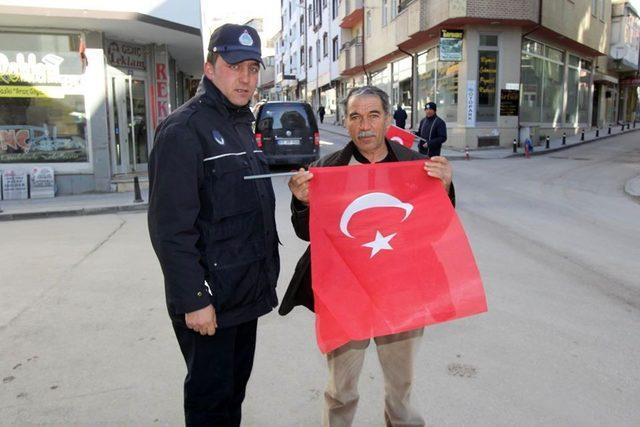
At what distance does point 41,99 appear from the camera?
505 inches

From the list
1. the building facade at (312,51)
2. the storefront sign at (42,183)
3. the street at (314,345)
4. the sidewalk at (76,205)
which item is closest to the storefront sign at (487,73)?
the sidewalk at (76,205)

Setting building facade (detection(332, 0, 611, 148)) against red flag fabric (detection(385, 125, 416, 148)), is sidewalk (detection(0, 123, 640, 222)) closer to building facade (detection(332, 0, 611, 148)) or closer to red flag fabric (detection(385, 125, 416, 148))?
red flag fabric (detection(385, 125, 416, 148))

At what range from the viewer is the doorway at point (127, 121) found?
561 inches

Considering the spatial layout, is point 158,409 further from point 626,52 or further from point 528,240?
point 626,52

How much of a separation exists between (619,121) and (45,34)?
4954cm

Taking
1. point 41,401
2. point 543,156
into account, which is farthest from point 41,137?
point 543,156

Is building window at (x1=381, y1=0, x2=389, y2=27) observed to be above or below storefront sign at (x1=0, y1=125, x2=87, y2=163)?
above

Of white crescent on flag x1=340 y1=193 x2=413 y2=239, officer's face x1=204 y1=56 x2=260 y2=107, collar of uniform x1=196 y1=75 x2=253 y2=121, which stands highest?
officer's face x1=204 y1=56 x2=260 y2=107

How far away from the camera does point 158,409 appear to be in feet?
10.7

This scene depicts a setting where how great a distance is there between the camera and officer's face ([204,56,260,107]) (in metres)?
2.43

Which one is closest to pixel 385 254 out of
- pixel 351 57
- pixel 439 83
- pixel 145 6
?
pixel 145 6

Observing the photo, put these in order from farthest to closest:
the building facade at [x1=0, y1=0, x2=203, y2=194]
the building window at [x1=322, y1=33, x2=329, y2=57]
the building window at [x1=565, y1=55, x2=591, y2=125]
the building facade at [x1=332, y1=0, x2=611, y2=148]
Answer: the building window at [x1=322, y1=33, x2=329, y2=57] < the building window at [x1=565, y1=55, x2=591, y2=125] < the building facade at [x1=332, y1=0, x2=611, y2=148] < the building facade at [x1=0, y1=0, x2=203, y2=194]

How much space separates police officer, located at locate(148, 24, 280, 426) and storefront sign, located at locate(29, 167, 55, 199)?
11.9 metres

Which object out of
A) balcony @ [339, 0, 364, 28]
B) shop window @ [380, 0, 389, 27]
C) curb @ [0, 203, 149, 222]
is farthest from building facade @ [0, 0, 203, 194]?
balcony @ [339, 0, 364, 28]
